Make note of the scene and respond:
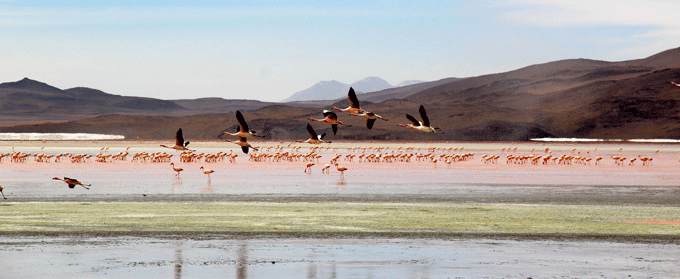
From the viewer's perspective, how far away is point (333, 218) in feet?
73.4

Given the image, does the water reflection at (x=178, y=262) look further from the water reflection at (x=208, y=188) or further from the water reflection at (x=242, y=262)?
the water reflection at (x=208, y=188)

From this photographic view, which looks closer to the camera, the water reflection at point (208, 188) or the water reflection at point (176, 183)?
the water reflection at point (208, 188)

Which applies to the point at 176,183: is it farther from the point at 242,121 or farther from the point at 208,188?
the point at 242,121

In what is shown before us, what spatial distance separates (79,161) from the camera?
59594 millimetres

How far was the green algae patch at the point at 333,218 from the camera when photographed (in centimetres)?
2006

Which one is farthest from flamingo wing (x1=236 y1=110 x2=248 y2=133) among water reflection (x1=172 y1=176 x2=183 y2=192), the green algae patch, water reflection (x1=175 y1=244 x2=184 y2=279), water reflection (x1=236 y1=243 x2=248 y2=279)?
water reflection (x1=172 y1=176 x2=183 y2=192)

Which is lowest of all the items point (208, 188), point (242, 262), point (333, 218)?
point (242, 262)

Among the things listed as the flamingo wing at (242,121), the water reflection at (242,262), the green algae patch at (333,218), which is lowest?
the water reflection at (242,262)

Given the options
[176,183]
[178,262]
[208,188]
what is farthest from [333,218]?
[176,183]

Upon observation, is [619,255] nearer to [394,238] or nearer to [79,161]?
[394,238]

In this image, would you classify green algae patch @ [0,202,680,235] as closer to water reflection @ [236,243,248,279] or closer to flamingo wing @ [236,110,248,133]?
flamingo wing @ [236,110,248,133]

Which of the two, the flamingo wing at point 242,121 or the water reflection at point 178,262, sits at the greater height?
the flamingo wing at point 242,121

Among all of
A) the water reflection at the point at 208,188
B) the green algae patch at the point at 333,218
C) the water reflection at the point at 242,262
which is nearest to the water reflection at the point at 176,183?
the water reflection at the point at 208,188

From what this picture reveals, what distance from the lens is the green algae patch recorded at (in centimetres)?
2006
